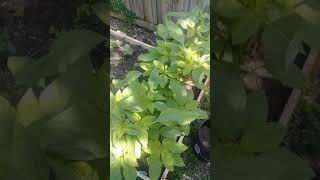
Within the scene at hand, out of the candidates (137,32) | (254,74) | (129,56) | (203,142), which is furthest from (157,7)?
(203,142)

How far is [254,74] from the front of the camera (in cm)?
88

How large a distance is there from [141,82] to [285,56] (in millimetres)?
394

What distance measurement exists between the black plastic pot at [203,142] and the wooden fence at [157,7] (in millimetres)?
304

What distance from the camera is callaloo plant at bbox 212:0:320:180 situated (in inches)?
32.4


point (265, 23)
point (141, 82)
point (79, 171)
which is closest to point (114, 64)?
point (141, 82)

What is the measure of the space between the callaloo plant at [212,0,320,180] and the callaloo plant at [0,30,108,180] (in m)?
0.23

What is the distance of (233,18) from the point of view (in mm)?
833

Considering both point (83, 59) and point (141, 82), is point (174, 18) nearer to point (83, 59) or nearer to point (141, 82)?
point (141, 82)

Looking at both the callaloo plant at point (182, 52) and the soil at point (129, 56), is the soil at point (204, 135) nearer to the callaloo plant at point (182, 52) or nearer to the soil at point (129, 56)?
the callaloo plant at point (182, 52)

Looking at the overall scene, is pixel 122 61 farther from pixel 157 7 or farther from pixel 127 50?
pixel 157 7

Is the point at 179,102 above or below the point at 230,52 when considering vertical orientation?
below

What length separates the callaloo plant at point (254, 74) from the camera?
0.82 meters

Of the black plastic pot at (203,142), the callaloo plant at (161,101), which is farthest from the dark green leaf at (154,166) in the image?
the black plastic pot at (203,142)

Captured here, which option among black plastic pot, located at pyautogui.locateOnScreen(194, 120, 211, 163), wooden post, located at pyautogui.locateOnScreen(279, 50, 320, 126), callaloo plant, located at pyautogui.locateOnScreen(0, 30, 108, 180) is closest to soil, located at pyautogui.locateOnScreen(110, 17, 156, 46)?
callaloo plant, located at pyautogui.locateOnScreen(0, 30, 108, 180)
